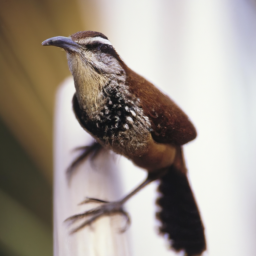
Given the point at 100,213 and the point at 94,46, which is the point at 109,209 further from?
the point at 94,46

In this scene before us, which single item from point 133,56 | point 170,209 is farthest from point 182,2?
point 170,209

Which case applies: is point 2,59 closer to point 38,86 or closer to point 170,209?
point 38,86

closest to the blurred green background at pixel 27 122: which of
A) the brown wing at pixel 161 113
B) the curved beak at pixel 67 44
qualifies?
the curved beak at pixel 67 44

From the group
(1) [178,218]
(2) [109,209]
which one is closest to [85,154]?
(2) [109,209]

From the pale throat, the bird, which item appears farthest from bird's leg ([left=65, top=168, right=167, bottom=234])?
the pale throat

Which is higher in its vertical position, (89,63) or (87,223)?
(89,63)

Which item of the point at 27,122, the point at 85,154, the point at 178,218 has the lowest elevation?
the point at 178,218
